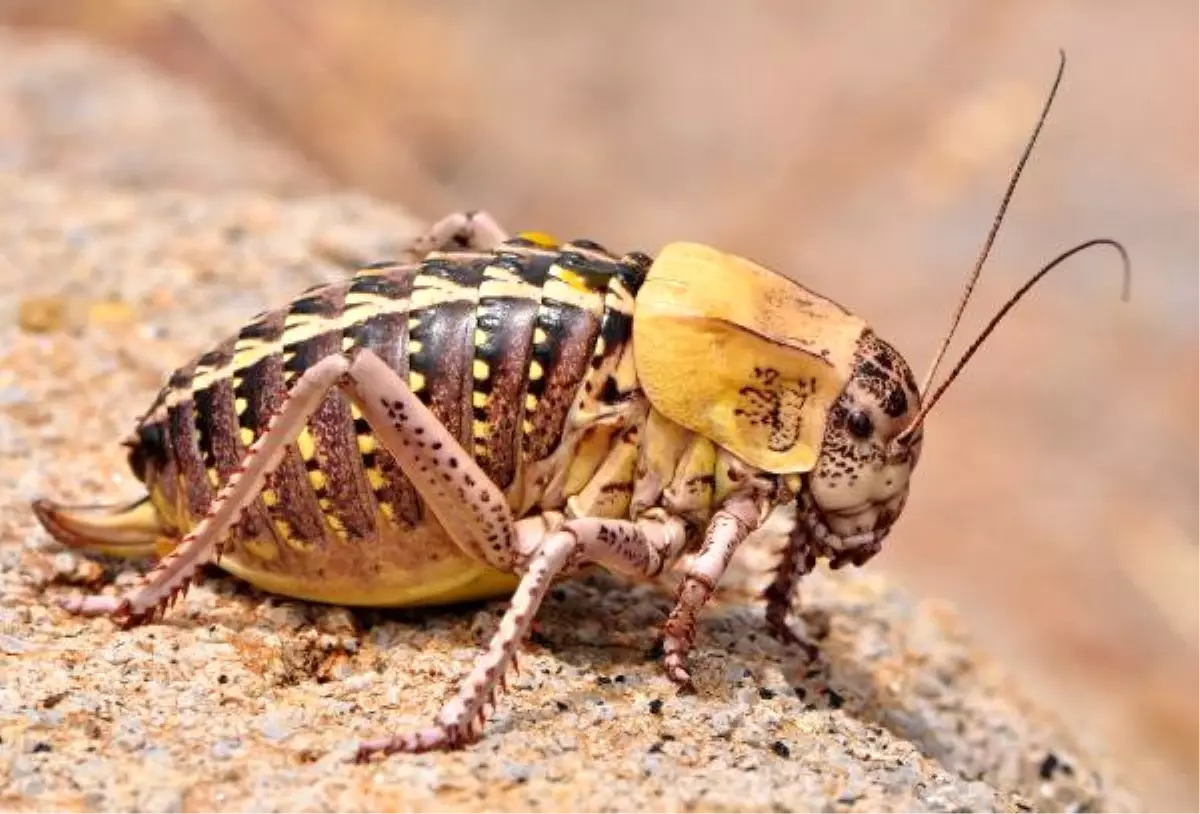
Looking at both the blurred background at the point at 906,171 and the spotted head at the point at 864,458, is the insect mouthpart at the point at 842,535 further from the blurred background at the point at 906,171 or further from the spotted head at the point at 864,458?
the blurred background at the point at 906,171

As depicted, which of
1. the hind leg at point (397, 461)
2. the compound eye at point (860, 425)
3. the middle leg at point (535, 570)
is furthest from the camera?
the compound eye at point (860, 425)

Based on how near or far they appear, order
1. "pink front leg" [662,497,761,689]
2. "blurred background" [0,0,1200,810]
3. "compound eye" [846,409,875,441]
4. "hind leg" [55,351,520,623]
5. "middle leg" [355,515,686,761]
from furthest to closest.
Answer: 1. "blurred background" [0,0,1200,810]
2. "compound eye" [846,409,875,441]
3. "pink front leg" [662,497,761,689]
4. "hind leg" [55,351,520,623]
5. "middle leg" [355,515,686,761]

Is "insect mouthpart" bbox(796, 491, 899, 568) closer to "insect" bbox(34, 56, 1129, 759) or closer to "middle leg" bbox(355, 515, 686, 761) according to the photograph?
"insect" bbox(34, 56, 1129, 759)

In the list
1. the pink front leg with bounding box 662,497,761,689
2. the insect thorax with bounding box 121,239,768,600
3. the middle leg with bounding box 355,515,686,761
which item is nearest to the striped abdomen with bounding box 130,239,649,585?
the insect thorax with bounding box 121,239,768,600

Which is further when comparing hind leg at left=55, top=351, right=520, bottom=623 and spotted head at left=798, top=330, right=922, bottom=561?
spotted head at left=798, top=330, right=922, bottom=561

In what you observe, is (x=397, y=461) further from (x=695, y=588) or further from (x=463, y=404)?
(x=695, y=588)

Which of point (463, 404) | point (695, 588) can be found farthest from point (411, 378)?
point (695, 588)

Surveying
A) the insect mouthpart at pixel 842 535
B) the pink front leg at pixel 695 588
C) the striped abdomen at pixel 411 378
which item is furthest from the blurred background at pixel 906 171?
the striped abdomen at pixel 411 378
